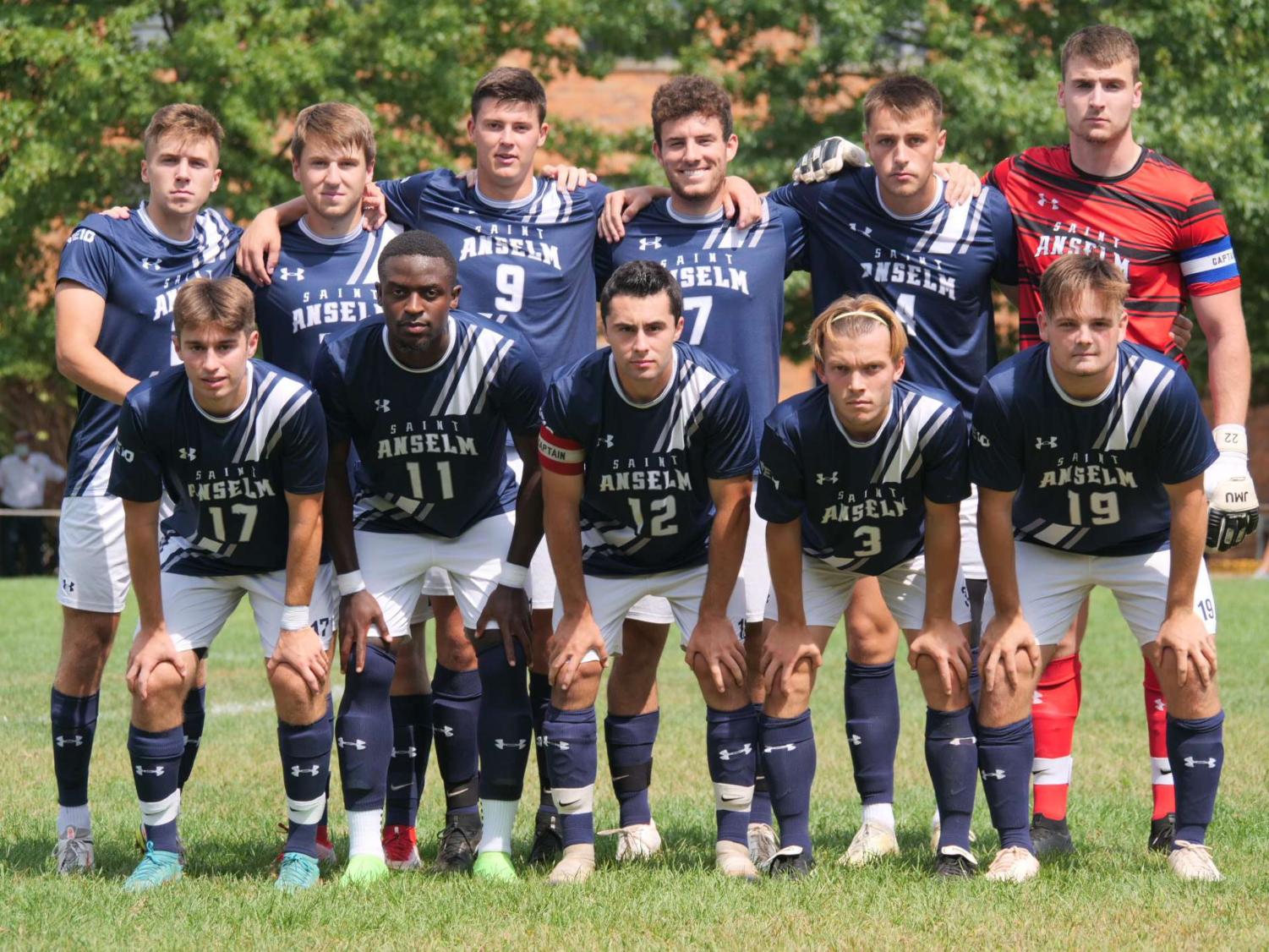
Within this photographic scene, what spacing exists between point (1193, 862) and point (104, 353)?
395cm

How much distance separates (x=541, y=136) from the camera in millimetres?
5777

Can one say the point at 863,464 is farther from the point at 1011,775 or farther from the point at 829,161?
the point at 829,161

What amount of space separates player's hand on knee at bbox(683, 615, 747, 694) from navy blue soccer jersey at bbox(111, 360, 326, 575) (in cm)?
128

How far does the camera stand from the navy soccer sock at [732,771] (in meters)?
5.10

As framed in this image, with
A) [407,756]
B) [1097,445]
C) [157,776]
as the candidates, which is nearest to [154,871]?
A: [157,776]

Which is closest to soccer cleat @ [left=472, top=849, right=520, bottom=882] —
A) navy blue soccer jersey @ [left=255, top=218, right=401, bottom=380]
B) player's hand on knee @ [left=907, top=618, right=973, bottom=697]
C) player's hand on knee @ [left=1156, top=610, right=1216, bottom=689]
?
player's hand on knee @ [left=907, top=618, right=973, bottom=697]

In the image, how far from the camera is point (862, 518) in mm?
4973

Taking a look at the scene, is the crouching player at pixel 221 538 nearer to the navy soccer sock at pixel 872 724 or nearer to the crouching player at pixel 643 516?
the crouching player at pixel 643 516

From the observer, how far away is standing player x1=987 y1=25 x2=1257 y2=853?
17.3ft

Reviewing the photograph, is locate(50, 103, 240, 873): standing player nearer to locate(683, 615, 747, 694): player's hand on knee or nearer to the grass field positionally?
the grass field

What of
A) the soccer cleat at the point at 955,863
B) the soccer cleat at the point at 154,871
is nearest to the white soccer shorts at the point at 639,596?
the soccer cleat at the point at 955,863

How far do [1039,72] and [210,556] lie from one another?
16406 mm

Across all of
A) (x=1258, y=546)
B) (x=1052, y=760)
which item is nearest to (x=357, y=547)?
(x=1052, y=760)

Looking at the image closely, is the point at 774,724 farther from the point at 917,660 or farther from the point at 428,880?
the point at 428,880
